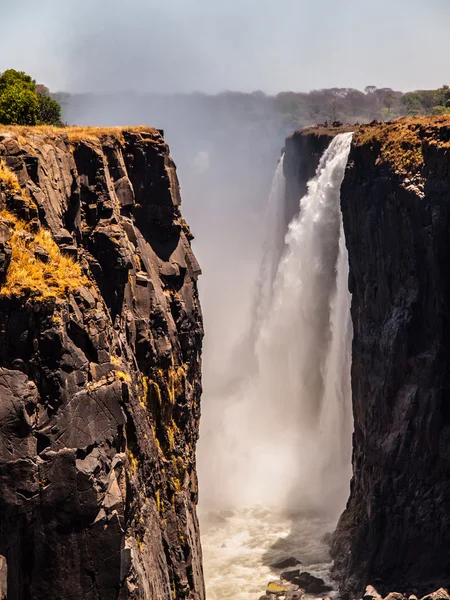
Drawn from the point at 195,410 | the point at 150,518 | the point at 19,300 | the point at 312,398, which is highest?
the point at 312,398

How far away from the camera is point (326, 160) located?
84.6 metres

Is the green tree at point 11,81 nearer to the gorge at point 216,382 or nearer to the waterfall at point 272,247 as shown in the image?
the gorge at point 216,382

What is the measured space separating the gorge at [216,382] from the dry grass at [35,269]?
8 cm

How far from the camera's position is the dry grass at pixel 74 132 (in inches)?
1387

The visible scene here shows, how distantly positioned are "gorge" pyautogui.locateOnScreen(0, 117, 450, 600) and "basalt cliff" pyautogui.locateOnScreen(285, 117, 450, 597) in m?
0.14

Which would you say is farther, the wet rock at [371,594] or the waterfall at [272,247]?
the waterfall at [272,247]

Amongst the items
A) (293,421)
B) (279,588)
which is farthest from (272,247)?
(279,588)

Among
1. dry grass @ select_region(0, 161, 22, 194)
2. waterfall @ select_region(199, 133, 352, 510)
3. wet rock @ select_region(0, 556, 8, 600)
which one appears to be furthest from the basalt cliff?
wet rock @ select_region(0, 556, 8, 600)

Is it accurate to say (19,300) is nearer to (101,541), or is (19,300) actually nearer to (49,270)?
(49,270)

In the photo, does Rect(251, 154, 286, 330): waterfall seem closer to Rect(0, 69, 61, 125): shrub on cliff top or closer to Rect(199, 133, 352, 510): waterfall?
Rect(199, 133, 352, 510): waterfall

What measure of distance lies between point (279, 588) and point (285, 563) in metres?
4.17

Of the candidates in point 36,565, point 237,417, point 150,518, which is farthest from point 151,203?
point 237,417

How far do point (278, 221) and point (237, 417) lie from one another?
3370 centimetres

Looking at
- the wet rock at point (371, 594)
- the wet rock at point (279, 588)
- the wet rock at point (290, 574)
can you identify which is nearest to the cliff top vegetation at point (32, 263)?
the wet rock at point (371, 594)
